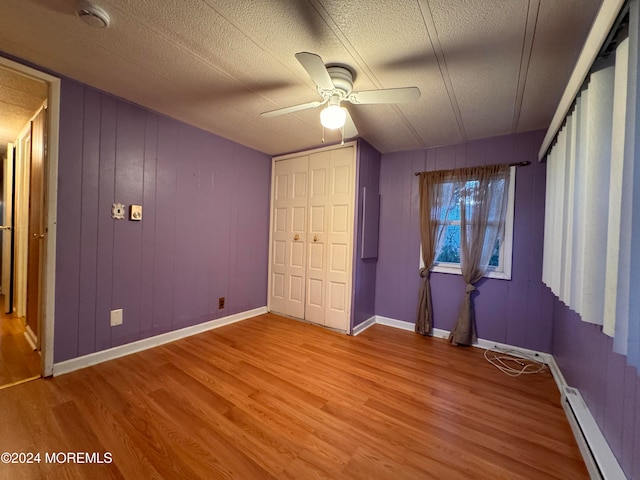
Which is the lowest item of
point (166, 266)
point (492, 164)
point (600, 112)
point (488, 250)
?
point (166, 266)

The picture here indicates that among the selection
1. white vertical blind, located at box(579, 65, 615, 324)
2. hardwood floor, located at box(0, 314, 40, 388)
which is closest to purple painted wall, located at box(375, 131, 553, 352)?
white vertical blind, located at box(579, 65, 615, 324)

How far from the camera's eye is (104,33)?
60.6 inches

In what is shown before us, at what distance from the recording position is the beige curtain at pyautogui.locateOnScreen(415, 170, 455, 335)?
310 cm

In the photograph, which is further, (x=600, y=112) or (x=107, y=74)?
(x=107, y=74)

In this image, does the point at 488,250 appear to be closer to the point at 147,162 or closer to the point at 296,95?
the point at 296,95

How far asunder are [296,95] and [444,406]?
262 cm

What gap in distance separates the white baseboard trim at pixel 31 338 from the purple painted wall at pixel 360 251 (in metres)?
3.12

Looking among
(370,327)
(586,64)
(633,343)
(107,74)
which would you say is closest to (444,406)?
(633,343)

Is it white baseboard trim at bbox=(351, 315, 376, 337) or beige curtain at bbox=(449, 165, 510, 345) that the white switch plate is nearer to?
white baseboard trim at bbox=(351, 315, 376, 337)

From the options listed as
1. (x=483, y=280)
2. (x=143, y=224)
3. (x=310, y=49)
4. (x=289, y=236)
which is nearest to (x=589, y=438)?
(x=483, y=280)

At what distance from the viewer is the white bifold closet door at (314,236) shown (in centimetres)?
321

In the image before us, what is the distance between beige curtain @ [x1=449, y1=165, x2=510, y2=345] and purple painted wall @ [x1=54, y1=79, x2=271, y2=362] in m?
2.63

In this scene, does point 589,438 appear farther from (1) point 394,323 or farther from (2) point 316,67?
(2) point 316,67

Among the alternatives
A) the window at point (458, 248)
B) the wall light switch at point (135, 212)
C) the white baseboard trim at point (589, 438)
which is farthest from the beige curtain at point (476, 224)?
the wall light switch at point (135, 212)
